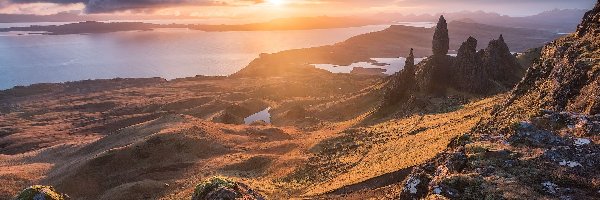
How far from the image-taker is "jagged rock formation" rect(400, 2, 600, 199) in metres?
15.0

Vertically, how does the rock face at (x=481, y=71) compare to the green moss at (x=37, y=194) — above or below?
above

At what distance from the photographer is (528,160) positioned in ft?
54.4

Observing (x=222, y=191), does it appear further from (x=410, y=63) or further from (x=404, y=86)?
(x=404, y=86)

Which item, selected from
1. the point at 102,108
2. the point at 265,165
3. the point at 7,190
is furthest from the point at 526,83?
the point at 102,108

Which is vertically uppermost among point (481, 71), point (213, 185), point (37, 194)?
point (481, 71)

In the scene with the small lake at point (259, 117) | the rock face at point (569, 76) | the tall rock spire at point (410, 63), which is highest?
the rock face at point (569, 76)

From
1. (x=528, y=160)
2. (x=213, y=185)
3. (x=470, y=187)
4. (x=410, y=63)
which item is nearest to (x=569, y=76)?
(x=528, y=160)

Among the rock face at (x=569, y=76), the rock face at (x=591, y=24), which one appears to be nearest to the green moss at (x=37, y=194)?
the rock face at (x=569, y=76)

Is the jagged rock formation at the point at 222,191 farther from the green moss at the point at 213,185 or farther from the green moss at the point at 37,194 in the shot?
the green moss at the point at 37,194

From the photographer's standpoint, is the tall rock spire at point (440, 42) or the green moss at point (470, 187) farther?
the tall rock spire at point (440, 42)

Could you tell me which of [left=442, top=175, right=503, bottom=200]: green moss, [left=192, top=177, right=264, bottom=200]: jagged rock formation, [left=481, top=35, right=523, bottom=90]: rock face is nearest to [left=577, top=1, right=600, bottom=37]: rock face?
[left=442, top=175, right=503, bottom=200]: green moss

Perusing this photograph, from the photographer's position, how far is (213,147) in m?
61.2

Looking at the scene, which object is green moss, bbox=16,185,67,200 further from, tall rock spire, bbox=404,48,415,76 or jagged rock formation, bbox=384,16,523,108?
tall rock spire, bbox=404,48,415,76

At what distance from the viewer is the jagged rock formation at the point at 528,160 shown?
1498cm
